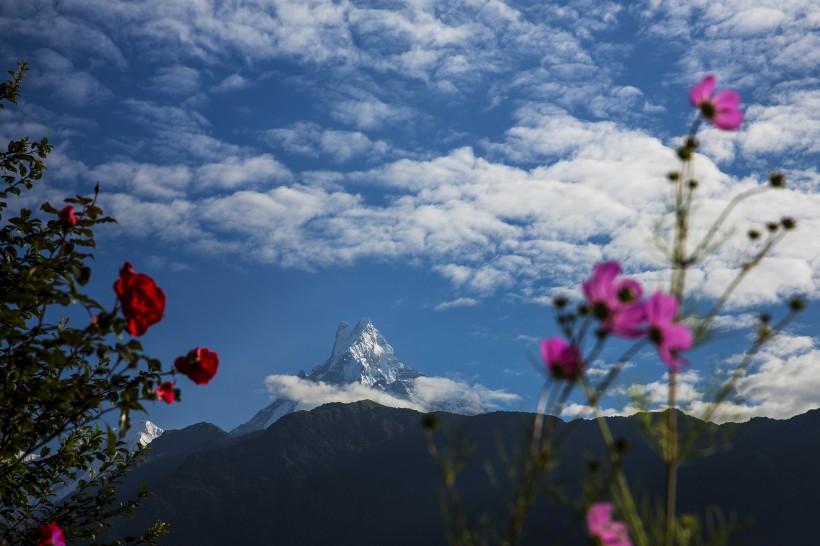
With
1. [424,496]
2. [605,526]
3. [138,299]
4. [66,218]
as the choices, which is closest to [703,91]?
[605,526]

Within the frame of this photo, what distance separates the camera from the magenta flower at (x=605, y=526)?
1.63 m

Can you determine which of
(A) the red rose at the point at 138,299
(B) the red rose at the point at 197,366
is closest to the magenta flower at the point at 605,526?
(A) the red rose at the point at 138,299

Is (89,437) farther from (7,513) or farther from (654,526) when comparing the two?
(654,526)

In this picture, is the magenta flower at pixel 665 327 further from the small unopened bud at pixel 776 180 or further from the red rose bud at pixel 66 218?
the red rose bud at pixel 66 218

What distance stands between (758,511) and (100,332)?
14129 centimetres

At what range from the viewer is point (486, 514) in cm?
162

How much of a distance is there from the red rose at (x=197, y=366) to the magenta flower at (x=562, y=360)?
6.46 feet

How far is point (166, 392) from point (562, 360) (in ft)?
7.59

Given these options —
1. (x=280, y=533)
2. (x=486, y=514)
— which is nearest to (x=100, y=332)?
(x=486, y=514)

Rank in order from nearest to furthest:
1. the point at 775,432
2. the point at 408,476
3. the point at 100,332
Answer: the point at 100,332, the point at 775,432, the point at 408,476

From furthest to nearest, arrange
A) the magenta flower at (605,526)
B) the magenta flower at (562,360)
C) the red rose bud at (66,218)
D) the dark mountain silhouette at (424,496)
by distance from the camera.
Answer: the dark mountain silhouette at (424,496), the red rose bud at (66,218), the magenta flower at (605,526), the magenta flower at (562,360)

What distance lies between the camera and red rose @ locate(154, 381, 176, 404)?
3.18 metres

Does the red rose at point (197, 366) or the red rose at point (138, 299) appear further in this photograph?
the red rose at point (197, 366)

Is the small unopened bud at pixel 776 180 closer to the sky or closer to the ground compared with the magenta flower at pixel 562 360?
closer to the sky
